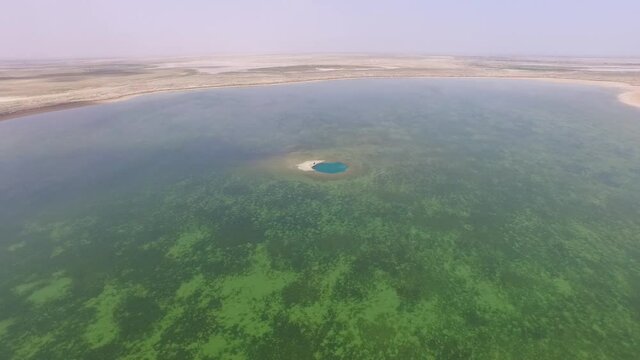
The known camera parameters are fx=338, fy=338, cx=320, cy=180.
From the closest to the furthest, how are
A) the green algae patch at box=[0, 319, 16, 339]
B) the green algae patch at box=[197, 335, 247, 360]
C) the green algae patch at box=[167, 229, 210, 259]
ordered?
the green algae patch at box=[197, 335, 247, 360] → the green algae patch at box=[0, 319, 16, 339] → the green algae patch at box=[167, 229, 210, 259]

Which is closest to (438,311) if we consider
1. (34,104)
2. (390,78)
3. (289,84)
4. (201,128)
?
(201,128)

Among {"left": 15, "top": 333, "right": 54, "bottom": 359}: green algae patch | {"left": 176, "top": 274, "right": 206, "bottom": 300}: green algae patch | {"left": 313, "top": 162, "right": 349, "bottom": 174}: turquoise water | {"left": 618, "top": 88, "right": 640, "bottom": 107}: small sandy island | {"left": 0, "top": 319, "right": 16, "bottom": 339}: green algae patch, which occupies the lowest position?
{"left": 15, "top": 333, "right": 54, "bottom": 359}: green algae patch

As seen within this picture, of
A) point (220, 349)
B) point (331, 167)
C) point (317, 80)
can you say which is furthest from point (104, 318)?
point (317, 80)

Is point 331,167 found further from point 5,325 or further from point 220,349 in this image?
point 5,325

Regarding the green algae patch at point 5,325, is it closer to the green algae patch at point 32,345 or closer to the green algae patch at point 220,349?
the green algae patch at point 32,345

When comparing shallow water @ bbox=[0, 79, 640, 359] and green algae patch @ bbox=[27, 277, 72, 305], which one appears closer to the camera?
shallow water @ bbox=[0, 79, 640, 359]

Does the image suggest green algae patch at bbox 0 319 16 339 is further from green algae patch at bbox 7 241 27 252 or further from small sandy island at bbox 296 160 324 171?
small sandy island at bbox 296 160 324 171

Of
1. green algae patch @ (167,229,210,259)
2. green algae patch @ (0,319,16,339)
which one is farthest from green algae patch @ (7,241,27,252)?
green algae patch @ (167,229,210,259)
